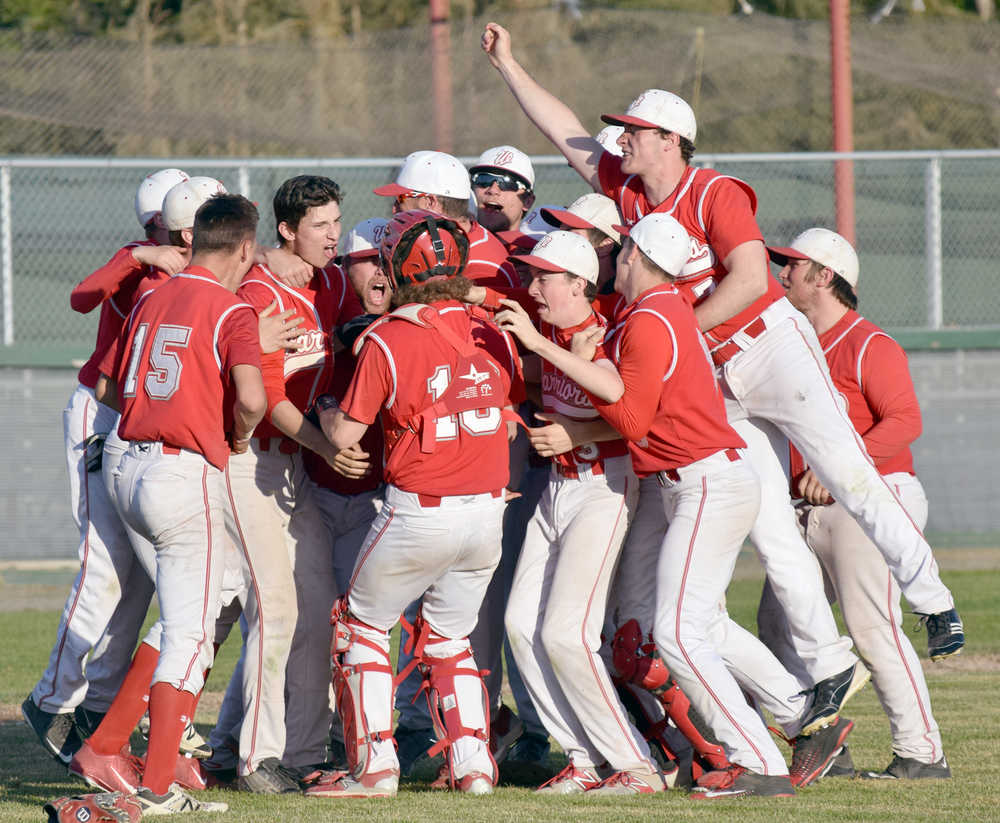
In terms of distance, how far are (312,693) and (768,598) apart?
2.05 meters

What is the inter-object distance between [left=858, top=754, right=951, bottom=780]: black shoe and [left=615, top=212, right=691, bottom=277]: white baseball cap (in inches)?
86.6

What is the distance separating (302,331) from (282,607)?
1.09 meters

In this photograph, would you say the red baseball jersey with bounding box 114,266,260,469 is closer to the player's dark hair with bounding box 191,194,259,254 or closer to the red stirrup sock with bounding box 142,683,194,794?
the player's dark hair with bounding box 191,194,259,254

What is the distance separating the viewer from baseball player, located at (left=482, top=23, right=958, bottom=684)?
5570mm

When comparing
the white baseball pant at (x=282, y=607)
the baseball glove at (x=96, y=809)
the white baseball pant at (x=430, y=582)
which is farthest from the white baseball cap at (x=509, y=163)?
the baseball glove at (x=96, y=809)

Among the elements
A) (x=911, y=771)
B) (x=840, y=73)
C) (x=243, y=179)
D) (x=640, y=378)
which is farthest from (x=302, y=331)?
(x=840, y=73)

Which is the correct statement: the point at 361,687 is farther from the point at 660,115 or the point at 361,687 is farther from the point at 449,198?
the point at 660,115

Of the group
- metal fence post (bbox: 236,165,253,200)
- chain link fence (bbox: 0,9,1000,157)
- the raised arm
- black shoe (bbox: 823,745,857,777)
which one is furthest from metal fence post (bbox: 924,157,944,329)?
black shoe (bbox: 823,745,857,777)

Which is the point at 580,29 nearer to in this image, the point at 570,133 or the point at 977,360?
the point at 977,360

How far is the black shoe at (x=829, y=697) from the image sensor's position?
5.48 metres

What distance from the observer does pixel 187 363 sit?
501cm

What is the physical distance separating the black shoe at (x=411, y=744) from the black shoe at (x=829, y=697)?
1.61 m

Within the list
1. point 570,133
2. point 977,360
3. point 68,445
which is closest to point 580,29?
point 977,360

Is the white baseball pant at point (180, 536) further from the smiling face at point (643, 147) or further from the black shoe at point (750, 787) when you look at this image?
the smiling face at point (643, 147)
